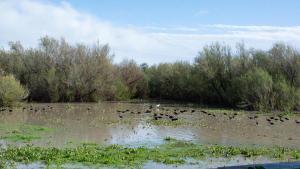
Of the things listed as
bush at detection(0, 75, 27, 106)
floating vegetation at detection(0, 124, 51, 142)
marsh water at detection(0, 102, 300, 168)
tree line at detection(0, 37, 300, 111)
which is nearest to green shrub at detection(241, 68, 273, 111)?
tree line at detection(0, 37, 300, 111)

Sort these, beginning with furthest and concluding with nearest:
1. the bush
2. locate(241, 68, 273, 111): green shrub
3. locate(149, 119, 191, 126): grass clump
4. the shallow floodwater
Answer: locate(241, 68, 273, 111): green shrub
the bush
locate(149, 119, 191, 126): grass clump
the shallow floodwater

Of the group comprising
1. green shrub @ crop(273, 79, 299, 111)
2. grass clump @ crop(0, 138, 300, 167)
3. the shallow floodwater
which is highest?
green shrub @ crop(273, 79, 299, 111)

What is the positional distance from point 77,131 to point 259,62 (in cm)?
2902

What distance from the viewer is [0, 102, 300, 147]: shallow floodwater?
75.7ft

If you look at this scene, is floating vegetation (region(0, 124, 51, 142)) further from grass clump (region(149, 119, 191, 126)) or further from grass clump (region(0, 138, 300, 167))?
grass clump (region(149, 119, 191, 126))

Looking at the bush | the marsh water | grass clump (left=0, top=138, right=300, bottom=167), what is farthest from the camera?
the bush

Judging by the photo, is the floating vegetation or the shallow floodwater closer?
the floating vegetation

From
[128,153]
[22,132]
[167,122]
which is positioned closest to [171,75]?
[167,122]

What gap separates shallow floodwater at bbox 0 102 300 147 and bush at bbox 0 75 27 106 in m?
5.71

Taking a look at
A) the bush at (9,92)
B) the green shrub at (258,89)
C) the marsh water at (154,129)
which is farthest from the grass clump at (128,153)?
the bush at (9,92)

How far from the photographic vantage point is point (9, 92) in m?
43.0

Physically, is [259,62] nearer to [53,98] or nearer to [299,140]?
[53,98]

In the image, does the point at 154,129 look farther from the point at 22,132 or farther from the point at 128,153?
the point at 128,153

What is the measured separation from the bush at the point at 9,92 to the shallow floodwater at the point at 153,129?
18.7 ft
